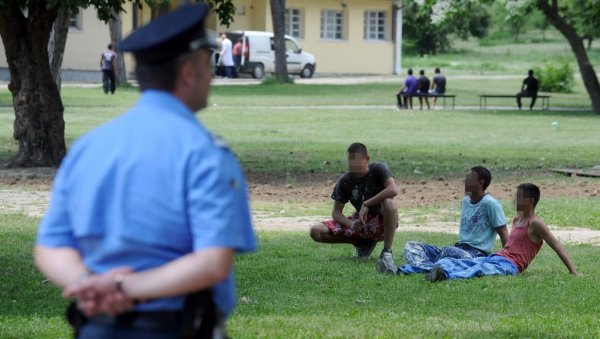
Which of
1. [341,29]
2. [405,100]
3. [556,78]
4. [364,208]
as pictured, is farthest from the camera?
[341,29]

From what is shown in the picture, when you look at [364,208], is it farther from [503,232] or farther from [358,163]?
[503,232]

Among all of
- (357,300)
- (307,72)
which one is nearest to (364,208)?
(357,300)

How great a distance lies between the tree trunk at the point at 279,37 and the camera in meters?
48.2

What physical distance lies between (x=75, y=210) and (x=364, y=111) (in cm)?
3357

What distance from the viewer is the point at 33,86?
18.6 meters

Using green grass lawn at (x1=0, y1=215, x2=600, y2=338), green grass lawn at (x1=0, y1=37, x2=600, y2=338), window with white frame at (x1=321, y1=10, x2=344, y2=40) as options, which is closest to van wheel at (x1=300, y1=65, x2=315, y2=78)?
window with white frame at (x1=321, y1=10, x2=344, y2=40)

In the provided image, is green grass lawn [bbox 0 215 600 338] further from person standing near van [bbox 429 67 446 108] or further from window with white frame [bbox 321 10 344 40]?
window with white frame [bbox 321 10 344 40]

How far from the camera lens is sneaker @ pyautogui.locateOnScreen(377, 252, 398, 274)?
10391mm

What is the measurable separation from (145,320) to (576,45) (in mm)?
34297

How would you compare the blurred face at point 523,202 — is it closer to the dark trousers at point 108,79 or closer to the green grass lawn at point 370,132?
the green grass lawn at point 370,132

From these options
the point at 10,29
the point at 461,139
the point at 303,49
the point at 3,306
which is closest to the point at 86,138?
the point at 3,306

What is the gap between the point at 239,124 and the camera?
101 feet

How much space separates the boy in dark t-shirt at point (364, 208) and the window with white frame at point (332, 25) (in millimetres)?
51884

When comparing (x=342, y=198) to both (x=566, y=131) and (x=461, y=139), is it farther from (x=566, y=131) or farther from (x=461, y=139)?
(x=566, y=131)
